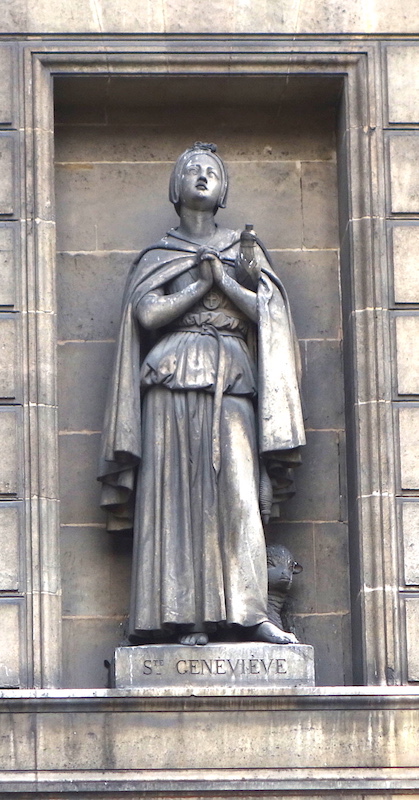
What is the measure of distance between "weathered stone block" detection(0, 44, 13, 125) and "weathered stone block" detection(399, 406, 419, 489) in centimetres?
303

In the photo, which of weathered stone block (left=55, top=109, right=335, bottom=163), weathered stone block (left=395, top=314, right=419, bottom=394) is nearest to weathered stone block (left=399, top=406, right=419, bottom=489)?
weathered stone block (left=395, top=314, right=419, bottom=394)

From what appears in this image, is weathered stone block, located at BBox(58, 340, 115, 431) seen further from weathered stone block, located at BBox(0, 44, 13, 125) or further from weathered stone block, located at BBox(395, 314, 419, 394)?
weathered stone block, located at BBox(395, 314, 419, 394)

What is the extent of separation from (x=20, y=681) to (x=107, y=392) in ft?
6.52

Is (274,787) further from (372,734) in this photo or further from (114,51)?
(114,51)

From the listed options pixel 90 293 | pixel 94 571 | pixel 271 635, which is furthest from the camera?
pixel 90 293

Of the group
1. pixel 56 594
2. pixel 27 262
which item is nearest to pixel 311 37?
pixel 27 262

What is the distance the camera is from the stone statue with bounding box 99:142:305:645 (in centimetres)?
1473

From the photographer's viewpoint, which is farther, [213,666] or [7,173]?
[7,173]

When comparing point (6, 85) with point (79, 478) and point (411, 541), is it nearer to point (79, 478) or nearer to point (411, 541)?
point (79, 478)

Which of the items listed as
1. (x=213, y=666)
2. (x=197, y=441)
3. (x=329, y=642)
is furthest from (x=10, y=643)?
(x=329, y=642)

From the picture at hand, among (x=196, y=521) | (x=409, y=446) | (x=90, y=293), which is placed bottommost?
(x=196, y=521)

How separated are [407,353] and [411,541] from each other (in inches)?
46.0

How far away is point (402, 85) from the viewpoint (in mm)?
15711

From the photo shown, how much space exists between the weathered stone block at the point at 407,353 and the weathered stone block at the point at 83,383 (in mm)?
1828
